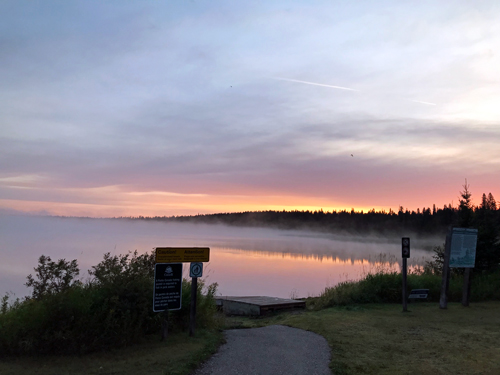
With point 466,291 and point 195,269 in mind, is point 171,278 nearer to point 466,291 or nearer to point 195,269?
point 195,269

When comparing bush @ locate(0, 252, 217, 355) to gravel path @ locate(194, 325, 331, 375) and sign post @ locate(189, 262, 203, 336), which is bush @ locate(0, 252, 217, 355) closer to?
sign post @ locate(189, 262, 203, 336)

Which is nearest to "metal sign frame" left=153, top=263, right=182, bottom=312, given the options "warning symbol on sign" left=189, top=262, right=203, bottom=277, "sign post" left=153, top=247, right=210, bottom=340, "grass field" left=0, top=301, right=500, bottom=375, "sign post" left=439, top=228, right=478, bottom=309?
"sign post" left=153, top=247, right=210, bottom=340

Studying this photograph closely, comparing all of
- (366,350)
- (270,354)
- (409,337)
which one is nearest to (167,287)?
(270,354)

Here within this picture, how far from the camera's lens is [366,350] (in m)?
7.17

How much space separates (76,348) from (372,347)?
4.72 meters

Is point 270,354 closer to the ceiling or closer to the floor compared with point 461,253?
closer to the floor

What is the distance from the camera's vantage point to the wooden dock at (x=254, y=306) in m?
12.7

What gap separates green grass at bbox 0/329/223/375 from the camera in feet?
19.0

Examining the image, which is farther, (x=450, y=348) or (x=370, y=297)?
(x=370, y=297)

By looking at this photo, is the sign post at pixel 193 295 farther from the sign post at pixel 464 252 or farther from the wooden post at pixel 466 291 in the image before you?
the wooden post at pixel 466 291

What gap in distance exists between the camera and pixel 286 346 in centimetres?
718

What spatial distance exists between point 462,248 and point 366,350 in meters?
6.60

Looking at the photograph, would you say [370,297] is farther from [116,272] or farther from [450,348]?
[116,272]

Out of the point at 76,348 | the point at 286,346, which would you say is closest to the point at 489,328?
the point at 286,346
